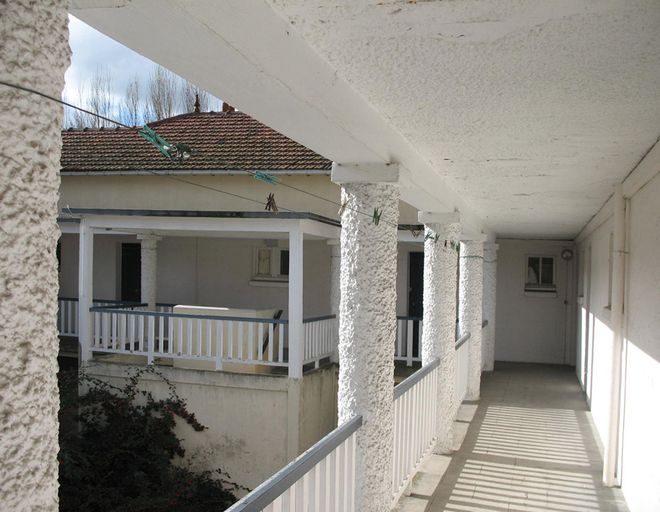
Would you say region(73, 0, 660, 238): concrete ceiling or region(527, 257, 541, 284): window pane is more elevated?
region(73, 0, 660, 238): concrete ceiling

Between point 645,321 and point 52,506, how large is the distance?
16.0 feet

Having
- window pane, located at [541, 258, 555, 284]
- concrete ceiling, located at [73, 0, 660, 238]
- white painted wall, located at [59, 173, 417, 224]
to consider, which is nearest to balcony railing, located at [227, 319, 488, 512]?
concrete ceiling, located at [73, 0, 660, 238]

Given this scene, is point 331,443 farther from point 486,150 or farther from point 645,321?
point 645,321

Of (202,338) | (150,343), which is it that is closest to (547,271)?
(202,338)

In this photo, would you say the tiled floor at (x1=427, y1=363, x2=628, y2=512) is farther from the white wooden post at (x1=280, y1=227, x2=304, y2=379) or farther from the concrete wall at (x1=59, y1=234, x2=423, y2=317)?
the concrete wall at (x1=59, y1=234, x2=423, y2=317)

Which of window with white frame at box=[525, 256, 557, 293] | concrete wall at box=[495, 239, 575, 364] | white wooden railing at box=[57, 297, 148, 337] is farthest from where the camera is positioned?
window with white frame at box=[525, 256, 557, 293]

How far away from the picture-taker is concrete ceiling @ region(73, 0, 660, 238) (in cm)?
215

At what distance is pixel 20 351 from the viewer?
1.24m

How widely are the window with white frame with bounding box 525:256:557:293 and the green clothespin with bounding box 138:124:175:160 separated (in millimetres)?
15655

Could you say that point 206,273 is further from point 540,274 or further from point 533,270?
point 540,274

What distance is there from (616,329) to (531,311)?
1096 centimetres

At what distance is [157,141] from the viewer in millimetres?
2648

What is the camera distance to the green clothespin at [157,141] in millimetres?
2535

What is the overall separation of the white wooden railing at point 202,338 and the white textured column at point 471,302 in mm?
3039
